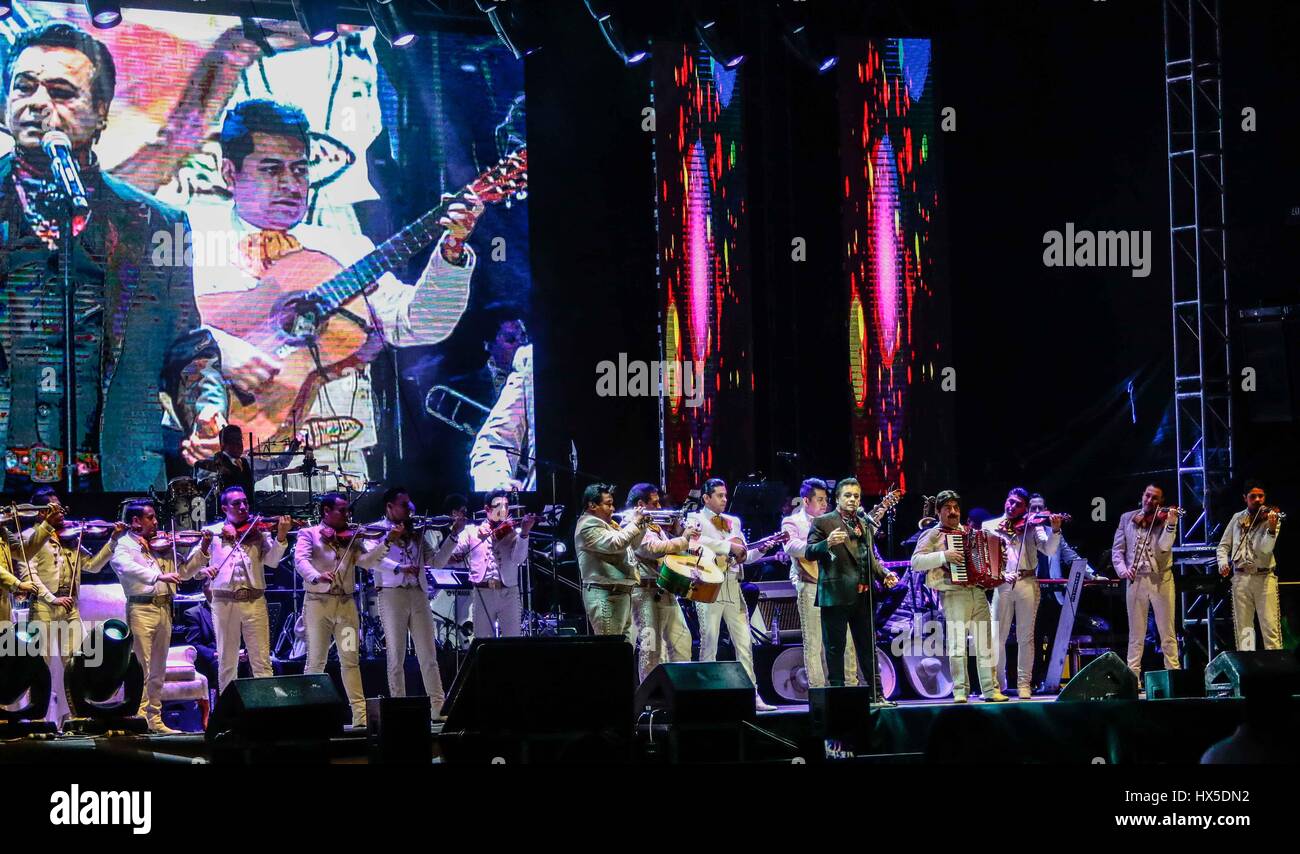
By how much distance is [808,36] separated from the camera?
620 inches

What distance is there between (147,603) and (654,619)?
3954 millimetres

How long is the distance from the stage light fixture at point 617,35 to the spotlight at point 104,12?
13.9 ft

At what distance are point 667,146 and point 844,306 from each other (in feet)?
8.12

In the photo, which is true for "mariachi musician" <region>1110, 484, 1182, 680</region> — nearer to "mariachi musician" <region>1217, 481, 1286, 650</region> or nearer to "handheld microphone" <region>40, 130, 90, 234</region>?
"mariachi musician" <region>1217, 481, 1286, 650</region>

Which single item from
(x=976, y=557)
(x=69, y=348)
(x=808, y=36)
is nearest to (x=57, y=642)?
(x=69, y=348)

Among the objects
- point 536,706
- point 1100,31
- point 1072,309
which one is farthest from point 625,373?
point 536,706

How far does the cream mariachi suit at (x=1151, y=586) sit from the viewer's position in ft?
45.6

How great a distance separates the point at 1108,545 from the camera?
16.5 m

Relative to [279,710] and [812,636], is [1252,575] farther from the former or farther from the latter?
[279,710]

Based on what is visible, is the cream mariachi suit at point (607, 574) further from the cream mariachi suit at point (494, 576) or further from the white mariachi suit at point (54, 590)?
the white mariachi suit at point (54, 590)

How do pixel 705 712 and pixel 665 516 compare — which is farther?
pixel 665 516

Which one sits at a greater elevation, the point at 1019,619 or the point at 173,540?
the point at 173,540

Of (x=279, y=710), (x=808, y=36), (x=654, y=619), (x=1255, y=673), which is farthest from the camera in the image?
(x=808, y=36)

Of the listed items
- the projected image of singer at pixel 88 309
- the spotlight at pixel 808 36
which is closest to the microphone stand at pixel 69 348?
the projected image of singer at pixel 88 309
